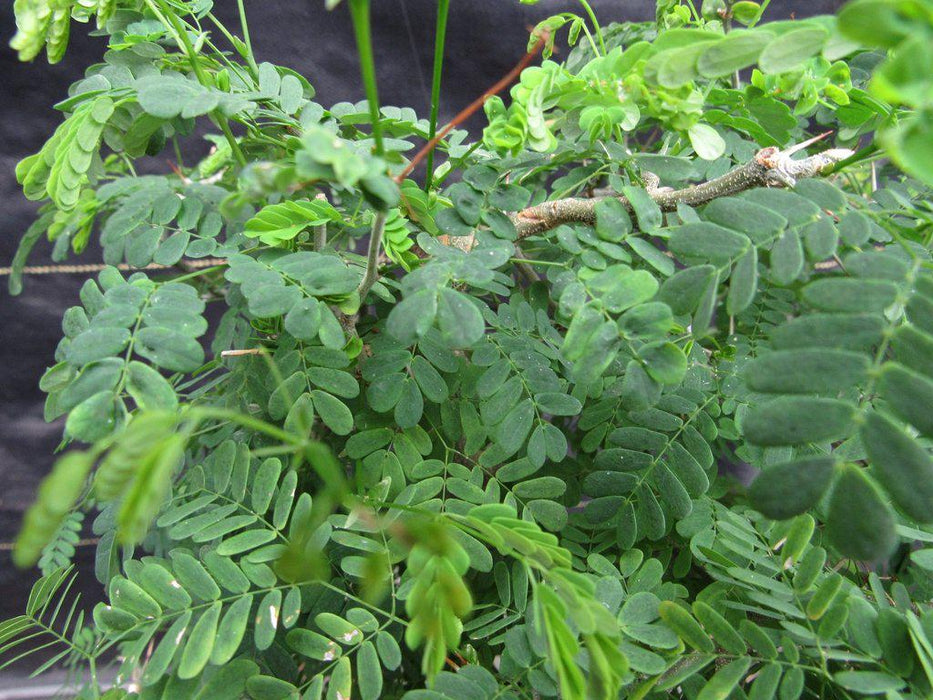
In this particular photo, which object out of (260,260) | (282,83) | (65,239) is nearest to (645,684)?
(260,260)

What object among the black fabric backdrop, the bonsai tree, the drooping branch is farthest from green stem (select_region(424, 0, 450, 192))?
the black fabric backdrop

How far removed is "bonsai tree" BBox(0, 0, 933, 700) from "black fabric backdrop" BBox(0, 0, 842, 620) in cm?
73

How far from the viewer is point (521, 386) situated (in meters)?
0.66

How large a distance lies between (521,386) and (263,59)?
3.86 ft

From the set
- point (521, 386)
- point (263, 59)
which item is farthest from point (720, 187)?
point (263, 59)

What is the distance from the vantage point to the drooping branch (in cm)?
60

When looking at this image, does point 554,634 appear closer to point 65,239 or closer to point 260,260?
point 260,260

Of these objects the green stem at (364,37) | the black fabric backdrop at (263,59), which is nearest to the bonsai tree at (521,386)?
the green stem at (364,37)

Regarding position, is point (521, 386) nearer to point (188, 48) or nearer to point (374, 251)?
point (374, 251)

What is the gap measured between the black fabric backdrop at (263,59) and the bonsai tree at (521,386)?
727 mm

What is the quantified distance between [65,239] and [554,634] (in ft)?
2.64

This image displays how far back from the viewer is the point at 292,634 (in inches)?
23.2

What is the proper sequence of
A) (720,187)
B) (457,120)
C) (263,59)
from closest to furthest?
1. (457,120)
2. (720,187)
3. (263,59)

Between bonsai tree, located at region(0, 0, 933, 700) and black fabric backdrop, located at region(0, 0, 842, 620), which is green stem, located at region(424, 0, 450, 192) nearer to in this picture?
bonsai tree, located at region(0, 0, 933, 700)
